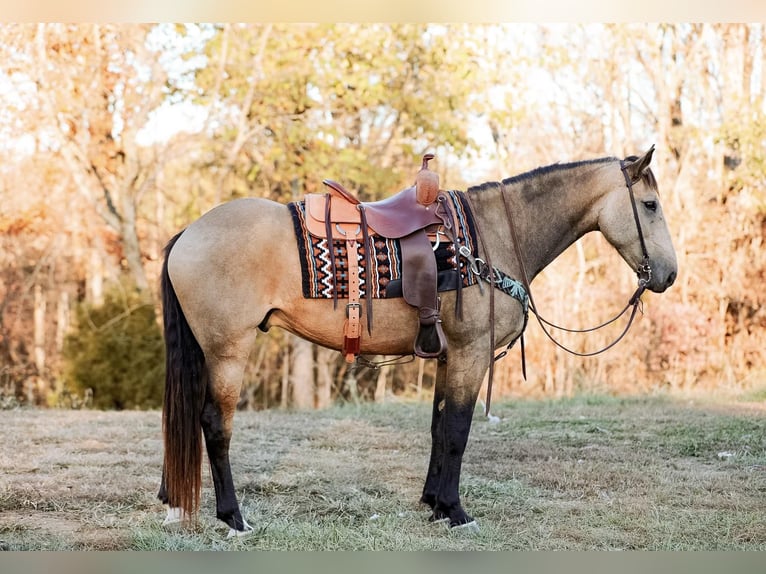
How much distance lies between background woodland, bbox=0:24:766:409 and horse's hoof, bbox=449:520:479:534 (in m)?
4.83

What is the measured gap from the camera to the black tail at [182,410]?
3363mm

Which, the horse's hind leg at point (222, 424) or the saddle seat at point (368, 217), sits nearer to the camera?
the horse's hind leg at point (222, 424)

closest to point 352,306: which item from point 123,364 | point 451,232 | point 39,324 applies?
point 451,232

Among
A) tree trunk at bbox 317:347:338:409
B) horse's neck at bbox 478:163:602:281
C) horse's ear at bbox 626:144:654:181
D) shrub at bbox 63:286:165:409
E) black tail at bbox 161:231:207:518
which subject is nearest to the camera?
black tail at bbox 161:231:207:518

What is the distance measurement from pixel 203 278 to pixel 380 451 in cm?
216

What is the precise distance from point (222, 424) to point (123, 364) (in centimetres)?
559

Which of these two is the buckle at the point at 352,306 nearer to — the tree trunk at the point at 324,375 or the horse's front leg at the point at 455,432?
the horse's front leg at the point at 455,432

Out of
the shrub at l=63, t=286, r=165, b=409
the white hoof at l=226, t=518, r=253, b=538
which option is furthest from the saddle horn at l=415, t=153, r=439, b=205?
the shrub at l=63, t=286, r=165, b=409

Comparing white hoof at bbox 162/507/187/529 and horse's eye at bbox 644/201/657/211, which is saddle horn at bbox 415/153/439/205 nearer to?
horse's eye at bbox 644/201/657/211

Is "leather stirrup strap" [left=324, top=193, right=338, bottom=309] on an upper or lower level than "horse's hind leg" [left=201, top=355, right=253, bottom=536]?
upper

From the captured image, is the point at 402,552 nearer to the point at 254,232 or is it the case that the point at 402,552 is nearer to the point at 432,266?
the point at 432,266

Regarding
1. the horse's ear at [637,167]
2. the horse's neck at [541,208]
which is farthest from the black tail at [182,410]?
the horse's ear at [637,167]

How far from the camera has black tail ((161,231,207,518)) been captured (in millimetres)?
3363

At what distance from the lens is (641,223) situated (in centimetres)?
369
